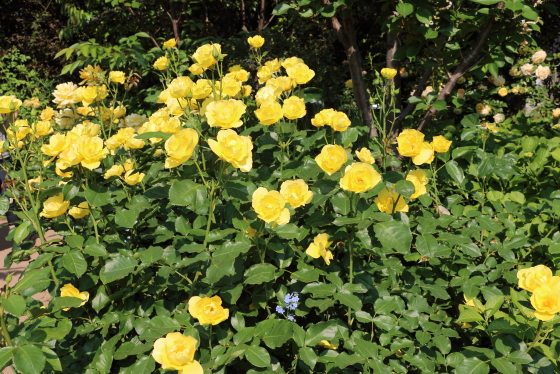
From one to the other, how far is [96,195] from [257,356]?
0.67 m

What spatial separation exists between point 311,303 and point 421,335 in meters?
0.42

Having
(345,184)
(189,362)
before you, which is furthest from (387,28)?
(189,362)

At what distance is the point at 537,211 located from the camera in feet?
6.00

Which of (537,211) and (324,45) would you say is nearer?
(537,211)

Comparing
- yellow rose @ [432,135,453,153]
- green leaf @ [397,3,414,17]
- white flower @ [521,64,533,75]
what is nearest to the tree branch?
green leaf @ [397,3,414,17]

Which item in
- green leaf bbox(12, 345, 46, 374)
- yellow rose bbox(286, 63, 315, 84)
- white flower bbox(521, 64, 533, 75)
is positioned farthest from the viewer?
white flower bbox(521, 64, 533, 75)

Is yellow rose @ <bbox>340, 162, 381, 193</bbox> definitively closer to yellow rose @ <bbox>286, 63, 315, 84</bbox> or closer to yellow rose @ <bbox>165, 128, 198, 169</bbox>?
yellow rose @ <bbox>165, 128, 198, 169</bbox>

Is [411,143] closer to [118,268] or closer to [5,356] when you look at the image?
[118,268]

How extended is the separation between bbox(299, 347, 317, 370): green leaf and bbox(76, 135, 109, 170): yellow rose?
0.81m

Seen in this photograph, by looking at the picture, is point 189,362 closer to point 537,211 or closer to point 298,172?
point 298,172

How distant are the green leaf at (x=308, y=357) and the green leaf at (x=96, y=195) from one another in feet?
2.36

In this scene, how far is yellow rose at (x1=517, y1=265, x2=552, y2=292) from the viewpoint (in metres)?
1.13

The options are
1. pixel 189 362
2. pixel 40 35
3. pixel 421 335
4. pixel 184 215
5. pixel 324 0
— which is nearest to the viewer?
pixel 189 362

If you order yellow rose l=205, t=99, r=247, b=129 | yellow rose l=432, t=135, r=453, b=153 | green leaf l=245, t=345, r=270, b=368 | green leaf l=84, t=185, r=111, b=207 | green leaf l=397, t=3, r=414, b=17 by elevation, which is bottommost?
green leaf l=245, t=345, r=270, b=368
